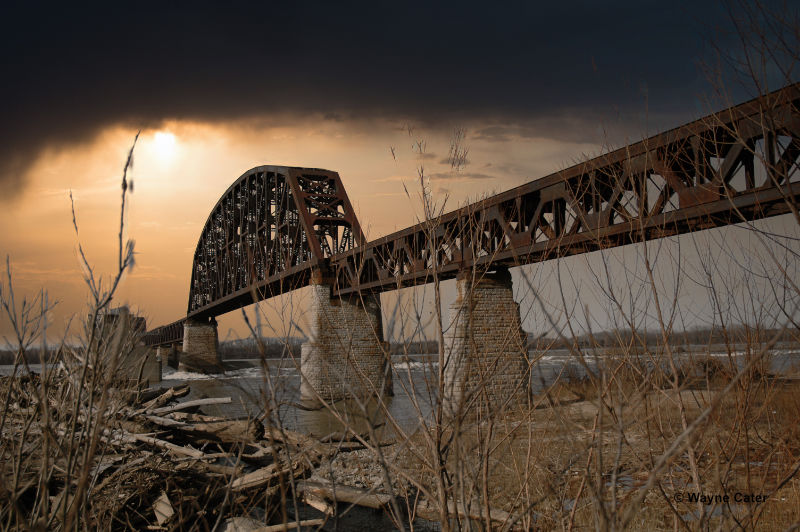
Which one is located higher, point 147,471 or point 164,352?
point 147,471

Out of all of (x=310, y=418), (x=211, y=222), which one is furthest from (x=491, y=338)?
(x=211, y=222)

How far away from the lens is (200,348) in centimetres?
5959

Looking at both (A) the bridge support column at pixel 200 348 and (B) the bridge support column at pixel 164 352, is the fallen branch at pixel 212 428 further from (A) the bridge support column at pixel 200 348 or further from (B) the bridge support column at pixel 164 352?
(B) the bridge support column at pixel 164 352

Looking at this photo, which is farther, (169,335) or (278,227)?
(169,335)

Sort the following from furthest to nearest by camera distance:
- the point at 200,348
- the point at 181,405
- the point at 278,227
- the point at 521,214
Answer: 1. the point at 200,348
2. the point at 278,227
3. the point at 521,214
4. the point at 181,405

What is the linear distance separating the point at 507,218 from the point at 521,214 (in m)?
0.98

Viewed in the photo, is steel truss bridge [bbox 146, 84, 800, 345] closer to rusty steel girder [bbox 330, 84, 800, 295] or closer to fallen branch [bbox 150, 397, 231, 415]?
rusty steel girder [bbox 330, 84, 800, 295]

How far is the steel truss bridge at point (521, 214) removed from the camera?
4.57 m

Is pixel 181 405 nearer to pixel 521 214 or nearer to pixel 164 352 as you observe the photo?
pixel 521 214

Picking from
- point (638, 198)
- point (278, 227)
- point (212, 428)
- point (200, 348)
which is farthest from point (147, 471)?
point (200, 348)

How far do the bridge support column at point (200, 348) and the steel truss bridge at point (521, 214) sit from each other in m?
1.49

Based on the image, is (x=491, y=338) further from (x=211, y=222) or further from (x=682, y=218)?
(x=211, y=222)

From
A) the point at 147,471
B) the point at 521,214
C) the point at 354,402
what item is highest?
the point at 521,214

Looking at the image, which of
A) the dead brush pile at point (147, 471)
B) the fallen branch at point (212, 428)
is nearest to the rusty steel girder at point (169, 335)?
the fallen branch at point (212, 428)
